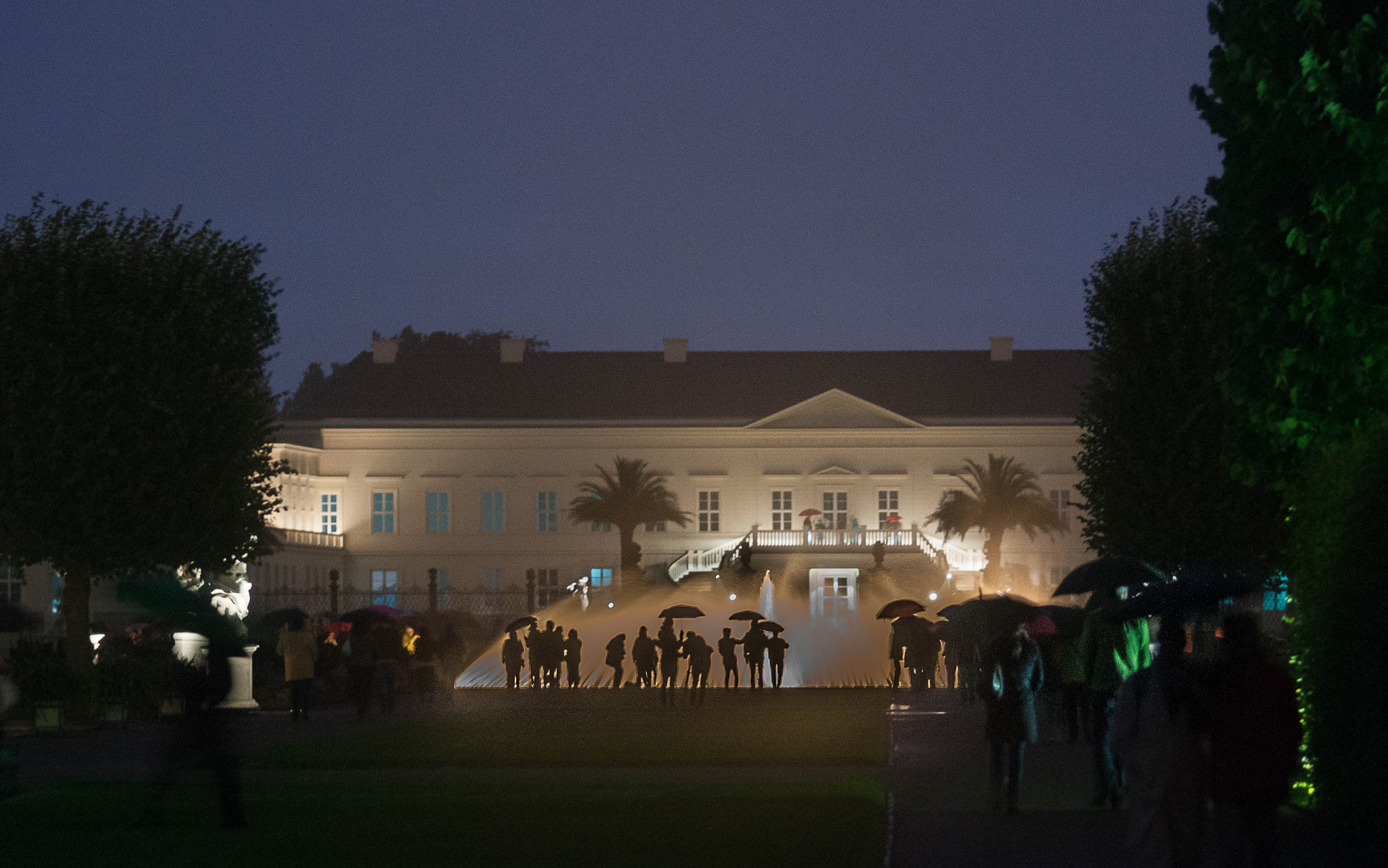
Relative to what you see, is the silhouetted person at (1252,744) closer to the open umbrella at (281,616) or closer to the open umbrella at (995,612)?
→ the open umbrella at (995,612)

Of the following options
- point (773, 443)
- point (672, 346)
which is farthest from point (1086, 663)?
point (672, 346)

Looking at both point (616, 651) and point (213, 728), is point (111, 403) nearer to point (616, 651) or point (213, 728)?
point (616, 651)

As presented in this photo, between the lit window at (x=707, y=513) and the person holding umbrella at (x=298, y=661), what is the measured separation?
1964 inches

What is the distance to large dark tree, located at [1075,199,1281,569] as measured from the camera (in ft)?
101

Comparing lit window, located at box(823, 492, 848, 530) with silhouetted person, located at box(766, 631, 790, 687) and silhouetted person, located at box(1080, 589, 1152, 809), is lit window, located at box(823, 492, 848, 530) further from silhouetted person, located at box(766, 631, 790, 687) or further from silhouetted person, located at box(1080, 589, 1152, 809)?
silhouetted person, located at box(1080, 589, 1152, 809)

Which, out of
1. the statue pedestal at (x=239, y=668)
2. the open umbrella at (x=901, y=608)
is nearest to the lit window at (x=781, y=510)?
the open umbrella at (x=901, y=608)

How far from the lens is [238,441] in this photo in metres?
33.2

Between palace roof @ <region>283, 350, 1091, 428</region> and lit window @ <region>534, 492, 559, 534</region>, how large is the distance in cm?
312

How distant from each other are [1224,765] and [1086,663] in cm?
1021

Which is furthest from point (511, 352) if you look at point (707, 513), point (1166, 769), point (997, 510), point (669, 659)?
point (1166, 769)

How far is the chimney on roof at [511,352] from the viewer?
8425cm

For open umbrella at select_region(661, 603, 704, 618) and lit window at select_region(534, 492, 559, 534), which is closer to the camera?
open umbrella at select_region(661, 603, 704, 618)

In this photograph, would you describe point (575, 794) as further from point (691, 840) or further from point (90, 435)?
point (90, 435)

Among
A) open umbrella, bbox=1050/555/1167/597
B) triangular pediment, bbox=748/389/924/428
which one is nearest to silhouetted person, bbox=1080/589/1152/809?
open umbrella, bbox=1050/555/1167/597
